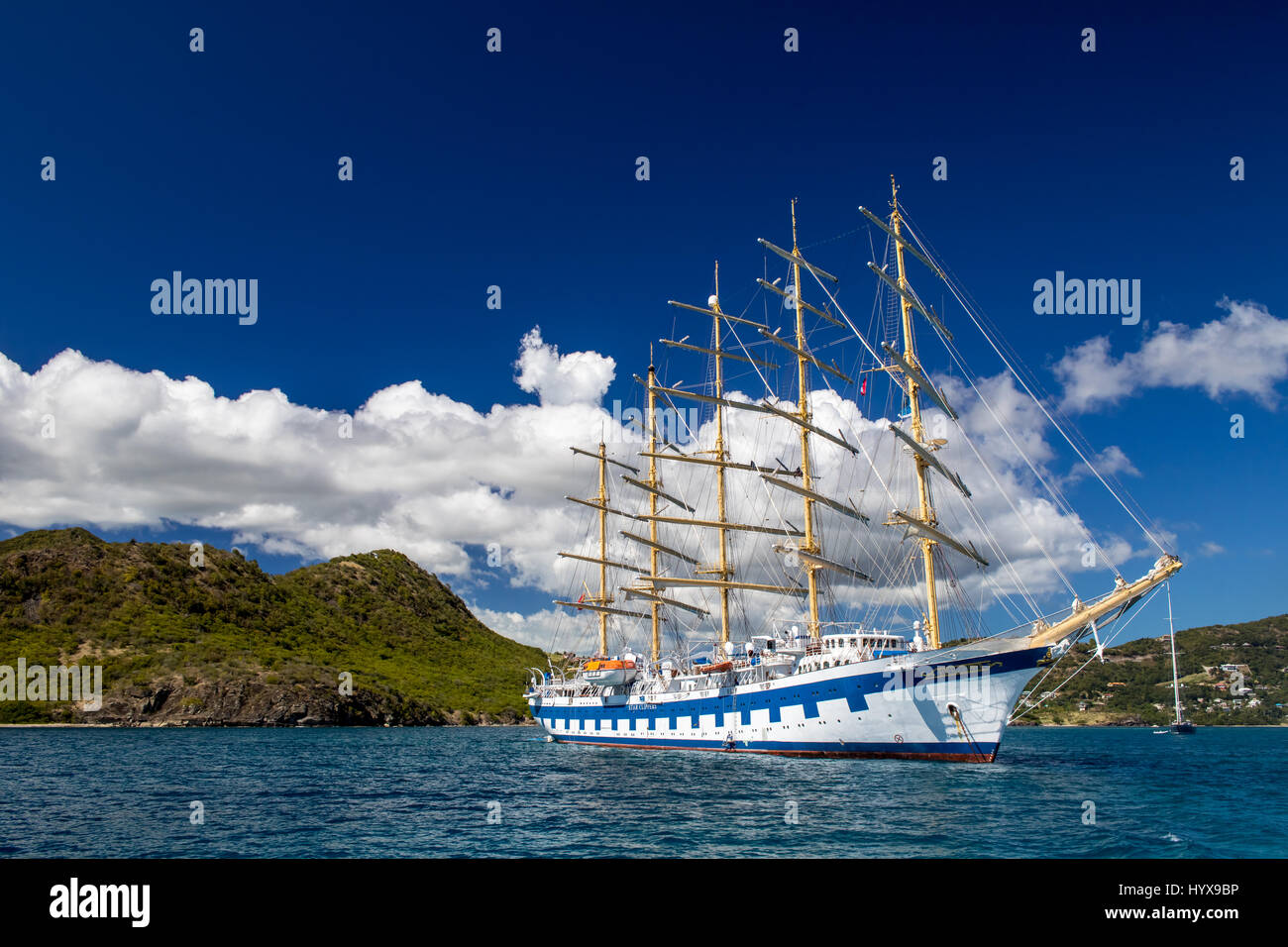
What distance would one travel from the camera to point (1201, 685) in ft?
575

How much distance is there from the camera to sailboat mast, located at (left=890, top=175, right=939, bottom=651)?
4775cm

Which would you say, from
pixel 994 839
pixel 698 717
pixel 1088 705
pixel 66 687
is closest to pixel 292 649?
pixel 66 687

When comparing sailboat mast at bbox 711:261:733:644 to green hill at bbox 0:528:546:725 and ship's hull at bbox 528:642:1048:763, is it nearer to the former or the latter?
ship's hull at bbox 528:642:1048:763

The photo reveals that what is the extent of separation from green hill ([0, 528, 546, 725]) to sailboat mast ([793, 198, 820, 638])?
3698 inches

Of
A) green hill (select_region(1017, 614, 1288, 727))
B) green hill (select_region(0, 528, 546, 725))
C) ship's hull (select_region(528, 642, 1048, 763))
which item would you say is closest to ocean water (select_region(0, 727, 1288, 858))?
ship's hull (select_region(528, 642, 1048, 763))

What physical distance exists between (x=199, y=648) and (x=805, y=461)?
368 ft

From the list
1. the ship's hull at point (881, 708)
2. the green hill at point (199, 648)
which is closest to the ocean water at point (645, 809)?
the ship's hull at point (881, 708)

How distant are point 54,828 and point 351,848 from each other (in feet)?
39.0

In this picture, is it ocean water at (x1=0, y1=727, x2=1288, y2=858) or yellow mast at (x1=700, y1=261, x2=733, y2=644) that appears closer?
ocean water at (x1=0, y1=727, x2=1288, y2=858)

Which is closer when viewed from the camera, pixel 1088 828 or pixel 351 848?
pixel 351 848

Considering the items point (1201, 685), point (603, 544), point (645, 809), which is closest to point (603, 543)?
point (603, 544)

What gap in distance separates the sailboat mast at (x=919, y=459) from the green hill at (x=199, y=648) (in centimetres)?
10650
